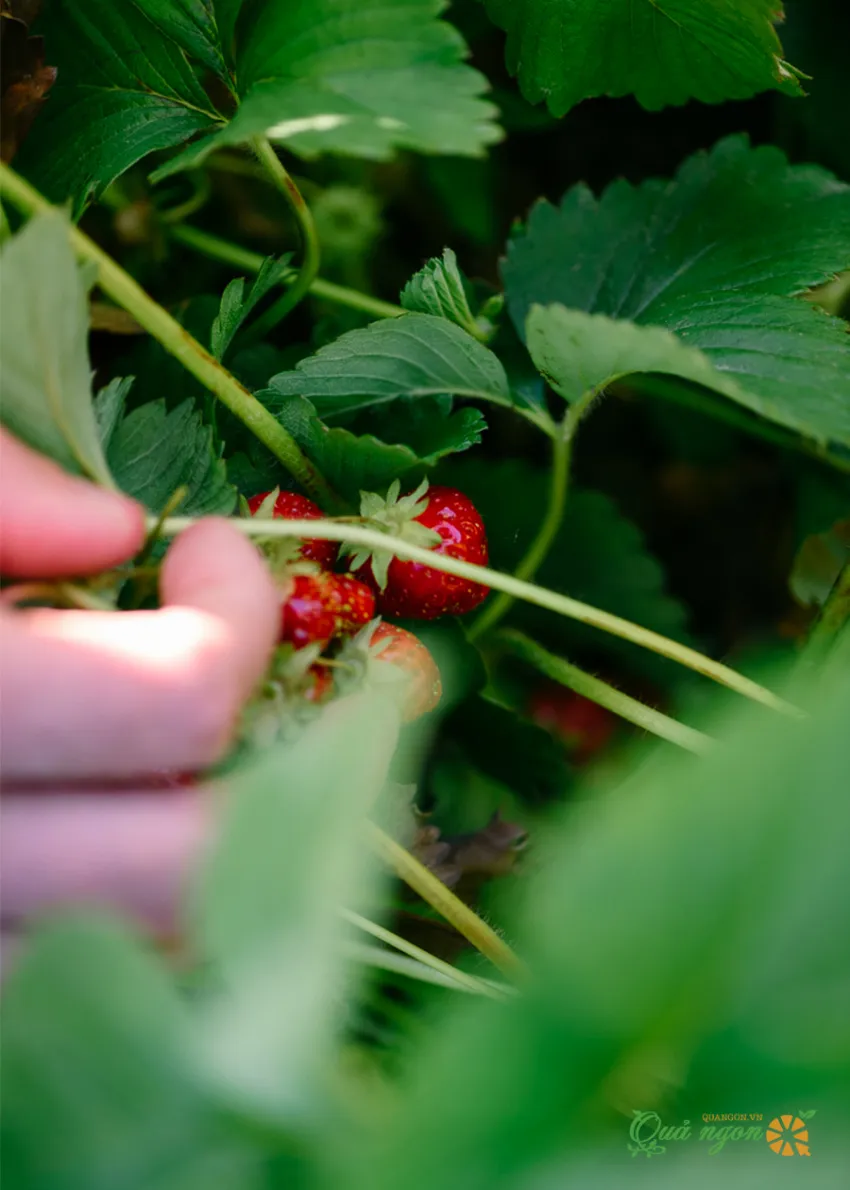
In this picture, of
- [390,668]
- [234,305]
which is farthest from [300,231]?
[390,668]

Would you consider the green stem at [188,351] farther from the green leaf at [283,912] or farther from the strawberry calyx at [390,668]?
the green leaf at [283,912]

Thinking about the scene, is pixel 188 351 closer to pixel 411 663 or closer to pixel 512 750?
pixel 411 663

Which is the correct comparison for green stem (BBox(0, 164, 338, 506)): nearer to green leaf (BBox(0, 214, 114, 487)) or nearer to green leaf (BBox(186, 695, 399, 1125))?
green leaf (BBox(0, 214, 114, 487))

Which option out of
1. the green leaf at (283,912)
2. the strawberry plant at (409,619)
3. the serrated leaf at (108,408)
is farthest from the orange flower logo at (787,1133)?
the serrated leaf at (108,408)

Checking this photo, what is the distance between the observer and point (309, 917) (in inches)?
9.7

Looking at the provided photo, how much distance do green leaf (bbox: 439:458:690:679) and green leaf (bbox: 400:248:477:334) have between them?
0.22m

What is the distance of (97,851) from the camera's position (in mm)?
337

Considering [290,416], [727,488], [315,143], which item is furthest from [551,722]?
[315,143]

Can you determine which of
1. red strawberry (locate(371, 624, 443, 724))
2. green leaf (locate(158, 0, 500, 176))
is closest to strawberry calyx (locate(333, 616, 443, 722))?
red strawberry (locate(371, 624, 443, 724))

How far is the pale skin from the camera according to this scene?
1.04 feet

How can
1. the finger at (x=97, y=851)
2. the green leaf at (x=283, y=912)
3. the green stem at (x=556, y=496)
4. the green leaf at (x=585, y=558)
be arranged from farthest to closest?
the green leaf at (x=585, y=558) < the green stem at (x=556, y=496) < the finger at (x=97, y=851) < the green leaf at (x=283, y=912)

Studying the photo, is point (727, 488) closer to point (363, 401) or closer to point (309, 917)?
point (363, 401)

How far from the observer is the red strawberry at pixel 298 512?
478 millimetres

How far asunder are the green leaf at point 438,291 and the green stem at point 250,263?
0.13 metres
